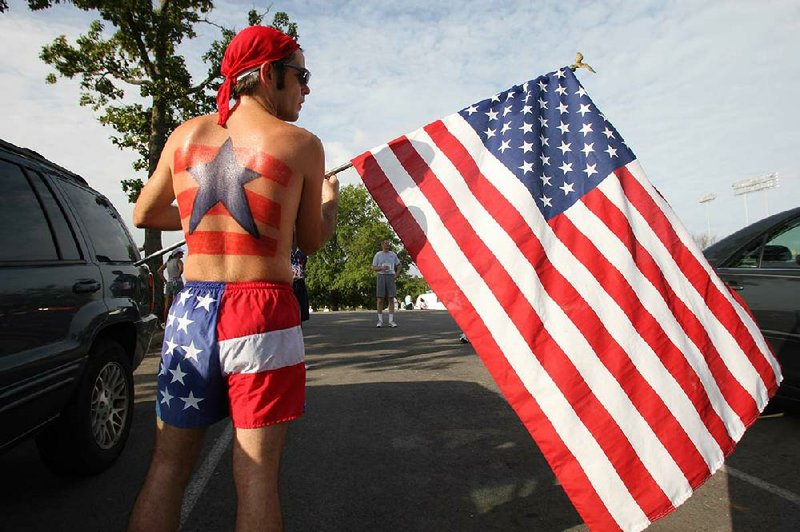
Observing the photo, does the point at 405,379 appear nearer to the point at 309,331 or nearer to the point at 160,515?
the point at 160,515

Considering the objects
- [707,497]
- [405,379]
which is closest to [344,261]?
[405,379]

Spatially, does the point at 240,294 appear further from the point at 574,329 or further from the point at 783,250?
the point at 783,250

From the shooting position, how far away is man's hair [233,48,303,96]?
1816 millimetres

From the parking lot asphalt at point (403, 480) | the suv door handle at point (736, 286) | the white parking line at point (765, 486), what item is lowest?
the white parking line at point (765, 486)

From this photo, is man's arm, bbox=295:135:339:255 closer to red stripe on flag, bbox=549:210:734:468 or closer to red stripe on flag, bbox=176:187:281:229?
red stripe on flag, bbox=176:187:281:229

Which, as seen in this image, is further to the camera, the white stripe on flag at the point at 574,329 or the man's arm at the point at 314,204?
the white stripe on flag at the point at 574,329

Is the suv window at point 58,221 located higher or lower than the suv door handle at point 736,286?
higher

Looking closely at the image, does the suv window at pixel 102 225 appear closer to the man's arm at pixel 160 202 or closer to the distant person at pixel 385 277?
the man's arm at pixel 160 202

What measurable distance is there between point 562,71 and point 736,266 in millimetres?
3144

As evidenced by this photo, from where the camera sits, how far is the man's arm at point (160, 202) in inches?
72.5

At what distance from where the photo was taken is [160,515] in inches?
63.3

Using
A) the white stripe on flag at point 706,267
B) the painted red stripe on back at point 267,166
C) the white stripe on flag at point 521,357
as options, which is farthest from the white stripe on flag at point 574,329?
the painted red stripe on back at point 267,166

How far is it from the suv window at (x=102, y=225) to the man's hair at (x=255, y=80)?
93.2 inches

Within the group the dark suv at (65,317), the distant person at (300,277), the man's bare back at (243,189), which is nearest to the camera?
the man's bare back at (243,189)
